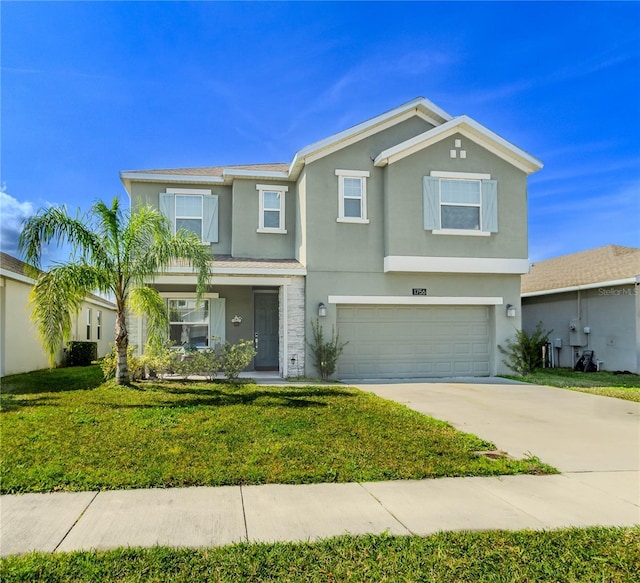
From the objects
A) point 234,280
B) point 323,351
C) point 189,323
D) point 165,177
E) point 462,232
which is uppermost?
point 165,177

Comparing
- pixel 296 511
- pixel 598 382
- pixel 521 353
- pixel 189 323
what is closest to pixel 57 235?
pixel 189 323

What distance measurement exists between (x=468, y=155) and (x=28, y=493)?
1382cm

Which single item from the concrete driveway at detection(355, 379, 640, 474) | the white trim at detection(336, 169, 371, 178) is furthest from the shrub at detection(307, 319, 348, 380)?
the white trim at detection(336, 169, 371, 178)

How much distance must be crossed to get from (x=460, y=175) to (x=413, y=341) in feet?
16.7

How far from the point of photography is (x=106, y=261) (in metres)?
Result: 11.4

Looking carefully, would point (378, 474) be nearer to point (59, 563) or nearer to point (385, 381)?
point (59, 563)

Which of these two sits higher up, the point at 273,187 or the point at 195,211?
the point at 273,187

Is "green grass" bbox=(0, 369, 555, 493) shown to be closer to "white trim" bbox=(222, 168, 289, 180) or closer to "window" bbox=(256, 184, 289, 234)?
"window" bbox=(256, 184, 289, 234)

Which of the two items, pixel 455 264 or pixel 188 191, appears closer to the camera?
pixel 455 264

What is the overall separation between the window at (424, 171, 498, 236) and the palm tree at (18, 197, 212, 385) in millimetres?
7222

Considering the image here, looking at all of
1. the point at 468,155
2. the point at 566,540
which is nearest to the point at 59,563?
the point at 566,540

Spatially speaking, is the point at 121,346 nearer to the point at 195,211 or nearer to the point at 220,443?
the point at 195,211

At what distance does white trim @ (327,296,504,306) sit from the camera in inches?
571

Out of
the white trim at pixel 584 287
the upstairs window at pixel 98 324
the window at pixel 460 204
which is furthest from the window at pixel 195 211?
the white trim at pixel 584 287
